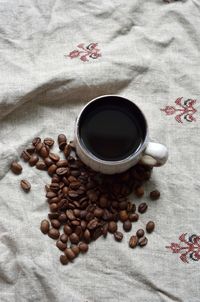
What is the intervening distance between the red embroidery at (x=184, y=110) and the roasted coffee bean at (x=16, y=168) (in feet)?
1.04

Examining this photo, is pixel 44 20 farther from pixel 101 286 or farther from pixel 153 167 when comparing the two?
pixel 101 286

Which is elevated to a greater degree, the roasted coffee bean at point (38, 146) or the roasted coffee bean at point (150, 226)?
the roasted coffee bean at point (38, 146)

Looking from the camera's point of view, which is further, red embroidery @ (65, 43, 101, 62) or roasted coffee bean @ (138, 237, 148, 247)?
red embroidery @ (65, 43, 101, 62)

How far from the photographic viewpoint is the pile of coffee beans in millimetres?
963

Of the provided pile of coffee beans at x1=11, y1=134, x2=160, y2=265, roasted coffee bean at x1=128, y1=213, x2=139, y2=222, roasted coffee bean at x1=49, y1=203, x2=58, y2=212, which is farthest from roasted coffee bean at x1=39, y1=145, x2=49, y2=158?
roasted coffee bean at x1=128, y1=213, x2=139, y2=222

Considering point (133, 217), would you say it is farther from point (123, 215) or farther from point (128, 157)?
point (128, 157)

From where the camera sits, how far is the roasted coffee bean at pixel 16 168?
100 centimetres

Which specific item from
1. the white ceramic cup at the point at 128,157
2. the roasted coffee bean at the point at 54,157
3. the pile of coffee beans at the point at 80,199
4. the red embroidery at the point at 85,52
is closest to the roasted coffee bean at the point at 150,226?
the pile of coffee beans at the point at 80,199

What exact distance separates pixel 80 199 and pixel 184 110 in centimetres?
28

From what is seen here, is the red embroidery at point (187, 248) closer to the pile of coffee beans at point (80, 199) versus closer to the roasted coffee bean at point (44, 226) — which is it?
the pile of coffee beans at point (80, 199)

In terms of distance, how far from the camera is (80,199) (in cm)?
98

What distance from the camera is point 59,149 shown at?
1027 millimetres

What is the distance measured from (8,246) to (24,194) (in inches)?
4.0

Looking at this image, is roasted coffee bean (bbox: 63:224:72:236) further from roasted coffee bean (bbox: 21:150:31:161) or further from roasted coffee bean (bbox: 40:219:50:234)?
roasted coffee bean (bbox: 21:150:31:161)
